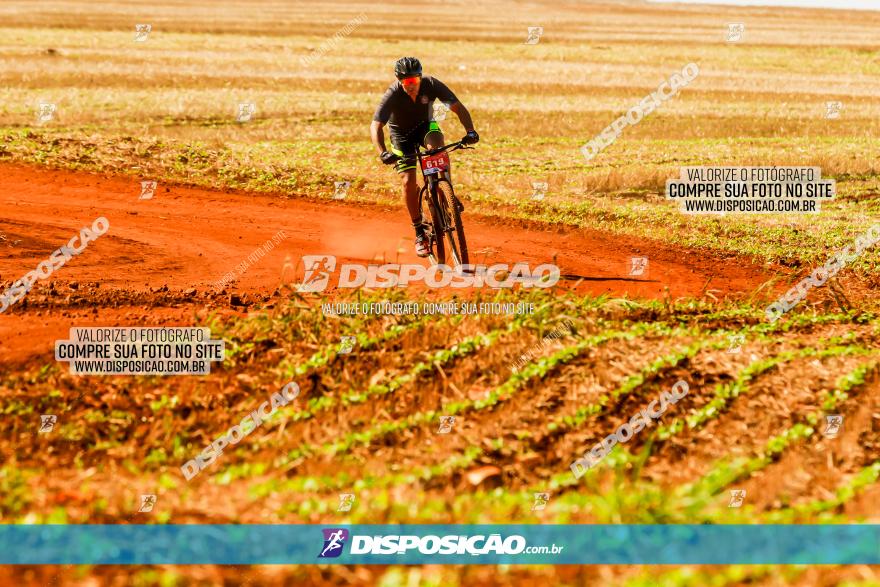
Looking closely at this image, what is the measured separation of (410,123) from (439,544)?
20.9 feet

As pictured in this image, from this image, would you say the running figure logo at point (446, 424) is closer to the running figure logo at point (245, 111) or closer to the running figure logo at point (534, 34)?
the running figure logo at point (245, 111)

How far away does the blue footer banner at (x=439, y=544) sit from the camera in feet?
17.7

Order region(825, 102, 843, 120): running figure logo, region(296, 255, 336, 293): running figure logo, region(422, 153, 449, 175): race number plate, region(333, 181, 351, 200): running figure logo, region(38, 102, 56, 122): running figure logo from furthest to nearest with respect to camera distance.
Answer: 1. region(825, 102, 843, 120): running figure logo
2. region(38, 102, 56, 122): running figure logo
3. region(333, 181, 351, 200): running figure logo
4. region(422, 153, 449, 175): race number plate
5. region(296, 255, 336, 293): running figure logo

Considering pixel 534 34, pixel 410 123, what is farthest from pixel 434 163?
pixel 534 34

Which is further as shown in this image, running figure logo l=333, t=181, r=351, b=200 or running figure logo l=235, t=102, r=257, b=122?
running figure logo l=235, t=102, r=257, b=122

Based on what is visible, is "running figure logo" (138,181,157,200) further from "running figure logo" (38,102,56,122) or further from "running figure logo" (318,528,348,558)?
"running figure logo" (318,528,348,558)

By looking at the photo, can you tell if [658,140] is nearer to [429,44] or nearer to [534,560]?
[534,560]

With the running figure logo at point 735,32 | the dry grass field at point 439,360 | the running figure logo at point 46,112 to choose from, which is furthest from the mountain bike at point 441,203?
the running figure logo at point 735,32

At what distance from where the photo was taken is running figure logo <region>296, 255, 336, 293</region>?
1055 cm

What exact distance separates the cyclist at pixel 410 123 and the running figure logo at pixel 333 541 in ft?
18.8

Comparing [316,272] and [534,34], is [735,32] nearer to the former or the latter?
[534,34]

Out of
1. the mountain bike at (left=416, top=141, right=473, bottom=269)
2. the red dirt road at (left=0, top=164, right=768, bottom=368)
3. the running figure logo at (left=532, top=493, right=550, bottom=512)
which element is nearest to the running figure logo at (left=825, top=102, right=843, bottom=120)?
the red dirt road at (left=0, top=164, right=768, bottom=368)

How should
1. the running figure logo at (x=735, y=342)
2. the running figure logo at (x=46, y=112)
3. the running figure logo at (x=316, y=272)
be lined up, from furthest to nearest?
the running figure logo at (x=46, y=112), the running figure logo at (x=316, y=272), the running figure logo at (x=735, y=342)

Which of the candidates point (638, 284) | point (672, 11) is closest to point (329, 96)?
point (638, 284)
